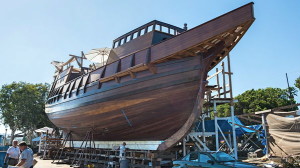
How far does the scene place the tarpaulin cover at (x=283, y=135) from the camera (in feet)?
32.1

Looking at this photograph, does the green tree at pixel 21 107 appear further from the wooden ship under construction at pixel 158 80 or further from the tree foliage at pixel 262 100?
the tree foliage at pixel 262 100

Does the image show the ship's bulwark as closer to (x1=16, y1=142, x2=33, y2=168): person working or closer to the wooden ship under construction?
the wooden ship under construction

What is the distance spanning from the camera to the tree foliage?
3083 cm

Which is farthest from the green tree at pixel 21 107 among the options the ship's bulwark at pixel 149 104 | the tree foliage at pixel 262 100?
the tree foliage at pixel 262 100

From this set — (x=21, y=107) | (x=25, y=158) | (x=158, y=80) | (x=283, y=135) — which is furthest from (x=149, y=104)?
(x=21, y=107)

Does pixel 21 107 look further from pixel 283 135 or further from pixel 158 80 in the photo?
pixel 283 135

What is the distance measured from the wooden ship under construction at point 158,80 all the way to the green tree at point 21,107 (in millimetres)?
22897

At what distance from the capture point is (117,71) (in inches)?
388

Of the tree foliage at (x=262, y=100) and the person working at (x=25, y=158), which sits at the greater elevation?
the tree foliage at (x=262, y=100)

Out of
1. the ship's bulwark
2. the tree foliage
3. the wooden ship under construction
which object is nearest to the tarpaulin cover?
the wooden ship under construction

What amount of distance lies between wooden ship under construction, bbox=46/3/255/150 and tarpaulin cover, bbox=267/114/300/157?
4.29 m

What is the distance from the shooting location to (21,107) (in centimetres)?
2973

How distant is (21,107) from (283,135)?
98.3ft

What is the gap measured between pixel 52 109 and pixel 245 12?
15.1 metres
